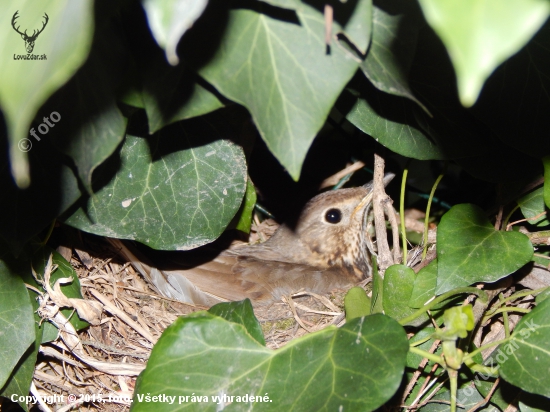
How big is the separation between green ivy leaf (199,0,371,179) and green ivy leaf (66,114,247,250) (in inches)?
19.9

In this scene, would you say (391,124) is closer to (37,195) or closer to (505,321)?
(505,321)

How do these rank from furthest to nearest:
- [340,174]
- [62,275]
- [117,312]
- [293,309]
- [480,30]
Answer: [340,174], [293,309], [117,312], [62,275], [480,30]

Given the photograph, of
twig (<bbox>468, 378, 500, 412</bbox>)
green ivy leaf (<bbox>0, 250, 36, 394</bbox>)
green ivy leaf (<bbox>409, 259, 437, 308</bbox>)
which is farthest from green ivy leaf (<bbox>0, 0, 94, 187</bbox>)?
twig (<bbox>468, 378, 500, 412</bbox>)

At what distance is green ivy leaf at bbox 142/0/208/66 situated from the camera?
557 mm

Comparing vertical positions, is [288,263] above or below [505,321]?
below

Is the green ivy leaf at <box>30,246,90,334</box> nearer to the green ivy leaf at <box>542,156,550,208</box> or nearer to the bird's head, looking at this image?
the bird's head

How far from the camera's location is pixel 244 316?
1.24m

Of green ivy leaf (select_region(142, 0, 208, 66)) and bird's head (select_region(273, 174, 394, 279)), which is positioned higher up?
green ivy leaf (select_region(142, 0, 208, 66))

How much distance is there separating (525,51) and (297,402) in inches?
35.9

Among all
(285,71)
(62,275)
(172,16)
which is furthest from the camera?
(62,275)

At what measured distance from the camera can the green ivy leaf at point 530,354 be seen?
106 centimetres

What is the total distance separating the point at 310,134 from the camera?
0.76 m

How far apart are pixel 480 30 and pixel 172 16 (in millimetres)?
330

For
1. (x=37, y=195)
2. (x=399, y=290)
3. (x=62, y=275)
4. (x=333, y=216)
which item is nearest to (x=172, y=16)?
(x=37, y=195)
